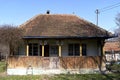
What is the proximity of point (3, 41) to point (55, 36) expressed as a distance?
4.76 m

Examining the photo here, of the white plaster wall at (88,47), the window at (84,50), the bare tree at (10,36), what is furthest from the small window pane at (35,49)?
the window at (84,50)

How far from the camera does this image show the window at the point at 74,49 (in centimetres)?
2858

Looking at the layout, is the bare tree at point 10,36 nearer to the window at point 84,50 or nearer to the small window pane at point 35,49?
the small window pane at point 35,49

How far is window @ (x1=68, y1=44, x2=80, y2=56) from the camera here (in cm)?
2858

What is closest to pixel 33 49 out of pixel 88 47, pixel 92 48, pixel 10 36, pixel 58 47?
pixel 58 47

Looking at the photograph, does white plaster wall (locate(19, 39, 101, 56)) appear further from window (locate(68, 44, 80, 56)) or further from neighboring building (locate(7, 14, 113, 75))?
window (locate(68, 44, 80, 56))

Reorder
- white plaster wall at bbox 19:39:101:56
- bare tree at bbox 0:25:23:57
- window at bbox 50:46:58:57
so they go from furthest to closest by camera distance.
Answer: window at bbox 50:46:58:57
white plaster wall at bbox 19:39:101:56
bare tree at bbox 0:25:23:57

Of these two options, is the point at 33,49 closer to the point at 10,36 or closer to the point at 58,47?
the point at 58,47

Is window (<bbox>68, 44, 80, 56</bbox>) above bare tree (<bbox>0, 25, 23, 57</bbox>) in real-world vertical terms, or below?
below

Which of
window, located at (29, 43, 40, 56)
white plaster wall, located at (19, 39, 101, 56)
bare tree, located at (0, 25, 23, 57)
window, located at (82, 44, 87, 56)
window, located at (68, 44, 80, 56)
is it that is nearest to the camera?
bare tree, located at (0, 25, 23, 57)

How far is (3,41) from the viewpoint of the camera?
82.0ft

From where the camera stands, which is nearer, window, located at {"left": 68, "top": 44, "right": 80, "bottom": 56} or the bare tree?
the bare tree

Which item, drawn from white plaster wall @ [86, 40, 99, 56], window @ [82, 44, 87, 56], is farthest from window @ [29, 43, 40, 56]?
white plaster wall @ [86, 40, 99, 56]

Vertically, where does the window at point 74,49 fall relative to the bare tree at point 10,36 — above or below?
below
